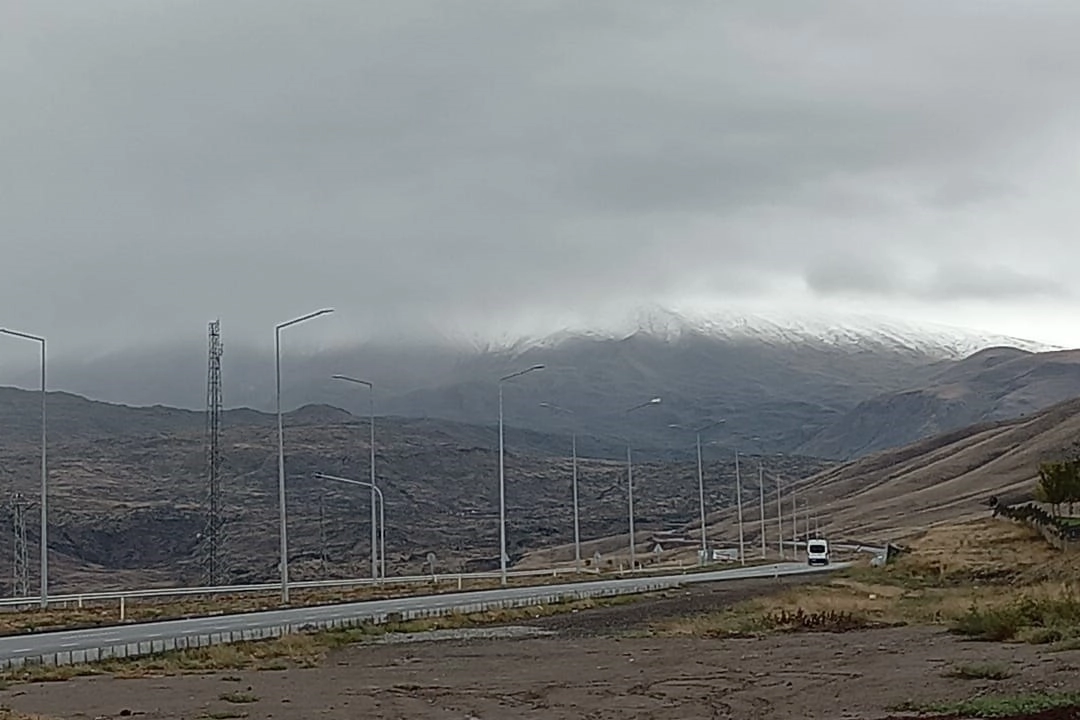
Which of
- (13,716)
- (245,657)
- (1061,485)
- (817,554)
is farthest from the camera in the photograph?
(817,554)

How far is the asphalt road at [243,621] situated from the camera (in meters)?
41.8

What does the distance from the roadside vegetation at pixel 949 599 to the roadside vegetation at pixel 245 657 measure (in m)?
8.07

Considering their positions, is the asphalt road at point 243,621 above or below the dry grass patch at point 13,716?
below

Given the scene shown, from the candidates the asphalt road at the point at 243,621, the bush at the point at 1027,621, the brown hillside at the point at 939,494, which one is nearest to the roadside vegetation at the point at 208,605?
the asphalt road at the point at 243,621

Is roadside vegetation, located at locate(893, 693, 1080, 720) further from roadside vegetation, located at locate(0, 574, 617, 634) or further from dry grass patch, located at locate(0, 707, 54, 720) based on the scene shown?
roadside vegetation, located at locate(0, 574, 617, 634)

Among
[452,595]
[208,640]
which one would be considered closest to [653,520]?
[452,595]

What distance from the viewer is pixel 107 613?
2490 inches

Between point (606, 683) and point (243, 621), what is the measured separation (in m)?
26.0

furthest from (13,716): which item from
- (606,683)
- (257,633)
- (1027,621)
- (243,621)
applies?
(243,621)

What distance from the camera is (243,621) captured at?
169ft

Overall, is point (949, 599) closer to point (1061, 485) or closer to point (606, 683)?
point (606, 683)

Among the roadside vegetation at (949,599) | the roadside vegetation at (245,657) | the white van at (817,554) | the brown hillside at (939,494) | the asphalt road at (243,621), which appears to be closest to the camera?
the roadside vegetation at (245,657)

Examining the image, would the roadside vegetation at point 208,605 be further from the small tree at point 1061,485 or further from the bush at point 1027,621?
the bush at point 1027,621

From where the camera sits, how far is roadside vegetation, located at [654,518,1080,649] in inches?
1310
